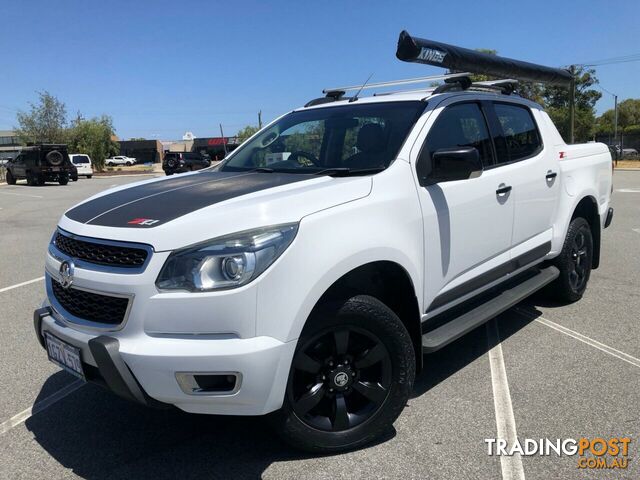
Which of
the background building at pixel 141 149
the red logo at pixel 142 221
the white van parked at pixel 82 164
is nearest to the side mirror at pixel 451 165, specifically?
the red logo at pixel 142 221

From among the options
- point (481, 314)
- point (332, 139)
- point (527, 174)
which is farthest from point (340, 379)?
point (527, 174)

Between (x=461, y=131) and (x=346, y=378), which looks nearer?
(x=346, y=378)

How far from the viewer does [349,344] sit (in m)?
2.91

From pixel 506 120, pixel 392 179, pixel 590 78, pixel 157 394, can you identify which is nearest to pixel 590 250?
pixel 506 120

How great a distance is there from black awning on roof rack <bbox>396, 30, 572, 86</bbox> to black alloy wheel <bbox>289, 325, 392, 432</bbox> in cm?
189

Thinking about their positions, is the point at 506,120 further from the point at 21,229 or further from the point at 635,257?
the point at 21,229

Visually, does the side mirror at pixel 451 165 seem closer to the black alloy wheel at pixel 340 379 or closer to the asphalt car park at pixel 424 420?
the black alloy wheel at pixel 340 379

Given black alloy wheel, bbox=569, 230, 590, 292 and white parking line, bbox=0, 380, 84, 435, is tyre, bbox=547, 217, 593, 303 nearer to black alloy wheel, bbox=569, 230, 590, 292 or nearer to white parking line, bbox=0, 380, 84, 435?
black alloy wheel, bbox=569, 230, 590, 292

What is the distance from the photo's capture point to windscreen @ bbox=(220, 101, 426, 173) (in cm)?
352

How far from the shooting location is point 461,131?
3891 millimetres

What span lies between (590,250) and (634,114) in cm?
7641

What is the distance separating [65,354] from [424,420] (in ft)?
6.61

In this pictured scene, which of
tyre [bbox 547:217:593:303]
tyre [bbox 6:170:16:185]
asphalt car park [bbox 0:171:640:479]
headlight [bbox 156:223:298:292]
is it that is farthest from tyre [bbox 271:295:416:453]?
tyre [bbox 6:170:16:185]

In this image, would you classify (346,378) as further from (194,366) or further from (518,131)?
(518,131)
